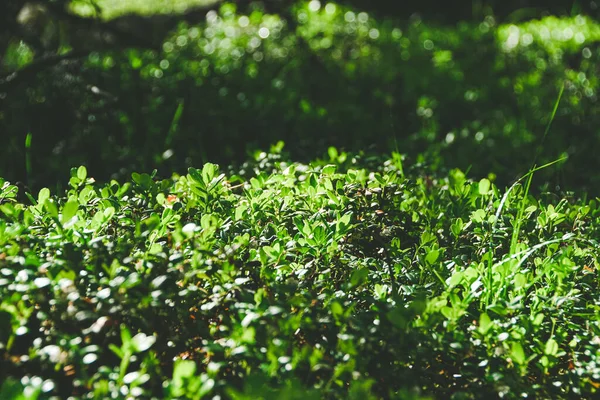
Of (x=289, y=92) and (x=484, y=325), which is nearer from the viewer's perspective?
(x=484, y=325)

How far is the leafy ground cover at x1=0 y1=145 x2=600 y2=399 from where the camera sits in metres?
1.53

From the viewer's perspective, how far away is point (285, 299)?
1.76m

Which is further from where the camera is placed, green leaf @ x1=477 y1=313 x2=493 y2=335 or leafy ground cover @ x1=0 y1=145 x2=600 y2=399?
green leaf @ x1=477 y1=313 x2=493 y2=335

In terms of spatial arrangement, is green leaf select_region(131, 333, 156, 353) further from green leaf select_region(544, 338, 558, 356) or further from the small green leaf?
green leaf select_region(544, 338, 558, 356)

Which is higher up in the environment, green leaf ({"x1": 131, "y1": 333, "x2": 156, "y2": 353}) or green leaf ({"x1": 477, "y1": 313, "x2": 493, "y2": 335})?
green leaf ({"x1": 131, "y1": 333, "x2": 156, "y2": 353})

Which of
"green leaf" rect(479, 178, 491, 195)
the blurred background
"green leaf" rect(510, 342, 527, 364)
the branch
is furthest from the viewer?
the blurred background

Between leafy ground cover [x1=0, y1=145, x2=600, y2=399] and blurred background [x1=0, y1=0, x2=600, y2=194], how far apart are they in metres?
0.76

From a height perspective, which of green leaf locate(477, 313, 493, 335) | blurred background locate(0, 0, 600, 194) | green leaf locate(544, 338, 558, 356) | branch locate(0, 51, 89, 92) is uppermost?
branch locate(0, 51, 89, 92)

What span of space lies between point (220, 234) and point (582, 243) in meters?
1.51

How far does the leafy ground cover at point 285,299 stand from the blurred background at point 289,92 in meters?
0.76

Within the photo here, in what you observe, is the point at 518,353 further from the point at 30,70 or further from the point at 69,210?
the point at 30,70

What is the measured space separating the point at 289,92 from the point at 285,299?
9.61ft

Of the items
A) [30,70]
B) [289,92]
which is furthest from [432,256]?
[30,70]

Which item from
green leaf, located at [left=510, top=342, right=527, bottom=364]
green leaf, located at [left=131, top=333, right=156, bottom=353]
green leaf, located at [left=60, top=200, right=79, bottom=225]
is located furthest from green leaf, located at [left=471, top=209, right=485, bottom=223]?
green leaf, located at [left=60, top=200, right=79, bottom=225]
